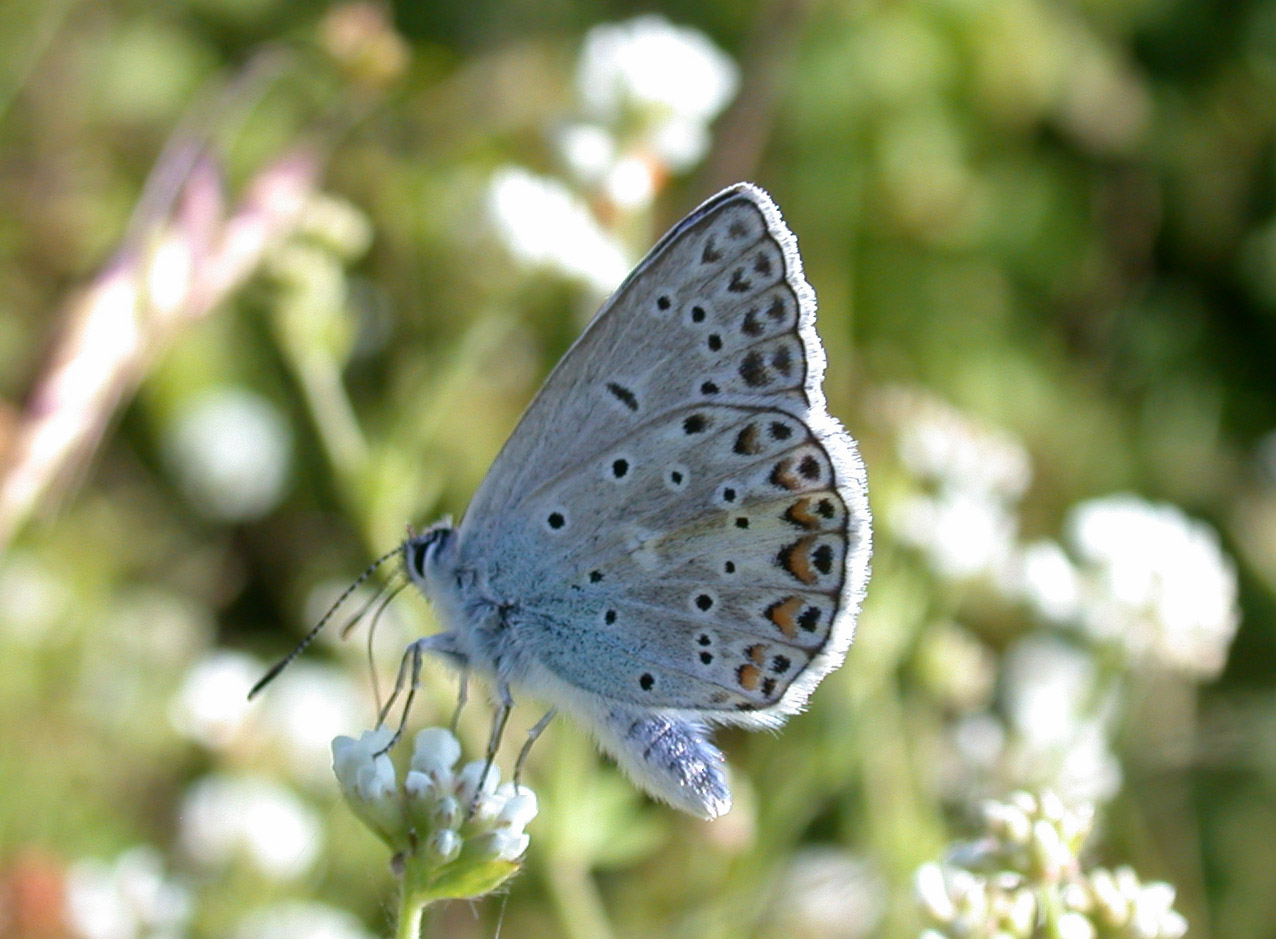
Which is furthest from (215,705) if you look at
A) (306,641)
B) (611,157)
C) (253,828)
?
(611,157)

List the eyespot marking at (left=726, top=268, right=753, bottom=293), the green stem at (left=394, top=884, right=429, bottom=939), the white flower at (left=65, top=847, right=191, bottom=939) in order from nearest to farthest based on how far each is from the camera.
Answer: the green stem at (left=394, top=884, right=429, bottom=939) → the eyespot marking at (left=726, top=268, right=753, bottom=293) → the white flower at (left=65, top=847, right=191, bottom=939)

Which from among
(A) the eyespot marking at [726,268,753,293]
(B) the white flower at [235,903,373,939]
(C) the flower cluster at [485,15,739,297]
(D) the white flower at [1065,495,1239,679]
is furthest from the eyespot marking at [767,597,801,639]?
(C) the flower cluster at [485,15,739,297]

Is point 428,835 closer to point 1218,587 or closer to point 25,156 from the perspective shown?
point 1218,587

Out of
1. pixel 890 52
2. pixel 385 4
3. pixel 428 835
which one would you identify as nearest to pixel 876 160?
pixel 890 52

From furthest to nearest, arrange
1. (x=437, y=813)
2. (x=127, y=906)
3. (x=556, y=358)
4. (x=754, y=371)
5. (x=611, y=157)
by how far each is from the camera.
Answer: (x=556, y=358) → (x=611, y=157) → (x=127, y=906) → (x=754, y=371) → (x=437, y=813)

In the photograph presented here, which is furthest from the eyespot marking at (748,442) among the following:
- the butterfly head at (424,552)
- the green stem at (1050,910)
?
the green stem at (1050,910)

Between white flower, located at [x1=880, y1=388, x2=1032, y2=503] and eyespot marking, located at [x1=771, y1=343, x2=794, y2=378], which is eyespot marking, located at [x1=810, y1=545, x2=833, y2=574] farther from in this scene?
white flower, located at [x1=880, y1=388, x2=1032, y2=503]

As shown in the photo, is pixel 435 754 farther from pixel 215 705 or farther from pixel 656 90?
pixel 656 90
